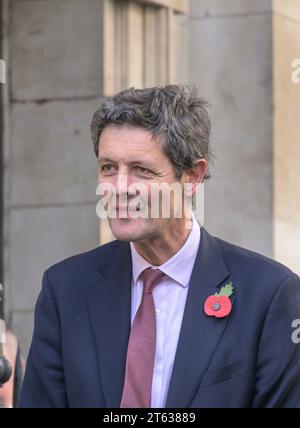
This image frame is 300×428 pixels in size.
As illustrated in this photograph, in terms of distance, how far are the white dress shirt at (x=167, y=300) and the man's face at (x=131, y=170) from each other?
175 mm

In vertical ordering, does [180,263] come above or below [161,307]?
above

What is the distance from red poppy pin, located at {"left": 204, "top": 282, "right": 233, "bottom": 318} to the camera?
13.9 feet

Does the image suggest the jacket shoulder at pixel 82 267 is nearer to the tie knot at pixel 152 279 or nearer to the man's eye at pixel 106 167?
the tie knot at pixel 152 279

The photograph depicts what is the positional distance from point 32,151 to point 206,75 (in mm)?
1231

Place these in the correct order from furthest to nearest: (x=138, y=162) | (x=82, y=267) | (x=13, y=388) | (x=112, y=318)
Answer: (x=13, y=388)
(x=82, y=267)
(x=112, y=318)
(x=138, y=162)

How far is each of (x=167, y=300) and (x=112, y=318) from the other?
19 cm

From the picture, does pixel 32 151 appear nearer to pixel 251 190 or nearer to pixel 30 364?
pixel 251 190

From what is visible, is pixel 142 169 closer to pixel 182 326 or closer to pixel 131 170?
pixel 131 170

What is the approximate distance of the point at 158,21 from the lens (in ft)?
28.5

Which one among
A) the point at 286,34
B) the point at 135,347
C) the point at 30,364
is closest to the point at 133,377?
the point at 135,347

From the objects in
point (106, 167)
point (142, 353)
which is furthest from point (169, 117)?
point (142, 353)

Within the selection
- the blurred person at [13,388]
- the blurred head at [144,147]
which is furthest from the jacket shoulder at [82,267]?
the blurred person at [13,388]

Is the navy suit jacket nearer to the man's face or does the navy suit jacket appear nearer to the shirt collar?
the shirt collar

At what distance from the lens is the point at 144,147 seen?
13.8 feet
